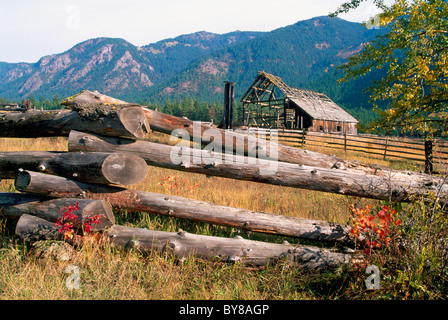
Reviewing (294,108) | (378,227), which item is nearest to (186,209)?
(378,227)

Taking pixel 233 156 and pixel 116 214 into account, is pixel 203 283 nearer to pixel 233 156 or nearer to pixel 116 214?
pixel 233 156

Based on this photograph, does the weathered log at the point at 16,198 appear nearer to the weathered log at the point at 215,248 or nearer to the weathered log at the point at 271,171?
the weathered log at the point at 215,248

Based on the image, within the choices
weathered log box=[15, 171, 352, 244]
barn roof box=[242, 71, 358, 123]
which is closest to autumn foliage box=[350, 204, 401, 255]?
weathered log box=[15, 171, 352, 244]

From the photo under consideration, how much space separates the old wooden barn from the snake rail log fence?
2196cm

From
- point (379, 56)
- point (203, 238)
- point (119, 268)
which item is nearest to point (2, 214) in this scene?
point (119, 268)

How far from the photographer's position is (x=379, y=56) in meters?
6.96

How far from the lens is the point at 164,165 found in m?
3.82

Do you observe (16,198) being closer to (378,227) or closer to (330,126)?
(378,227)

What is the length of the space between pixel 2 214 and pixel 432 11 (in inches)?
356

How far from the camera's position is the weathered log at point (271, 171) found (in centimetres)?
358

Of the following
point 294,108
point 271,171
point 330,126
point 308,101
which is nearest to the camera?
point 271,171

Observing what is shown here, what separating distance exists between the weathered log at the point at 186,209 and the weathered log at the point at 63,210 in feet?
0.58

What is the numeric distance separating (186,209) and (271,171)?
1.33 m

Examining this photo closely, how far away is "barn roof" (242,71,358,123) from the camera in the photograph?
26.2m
